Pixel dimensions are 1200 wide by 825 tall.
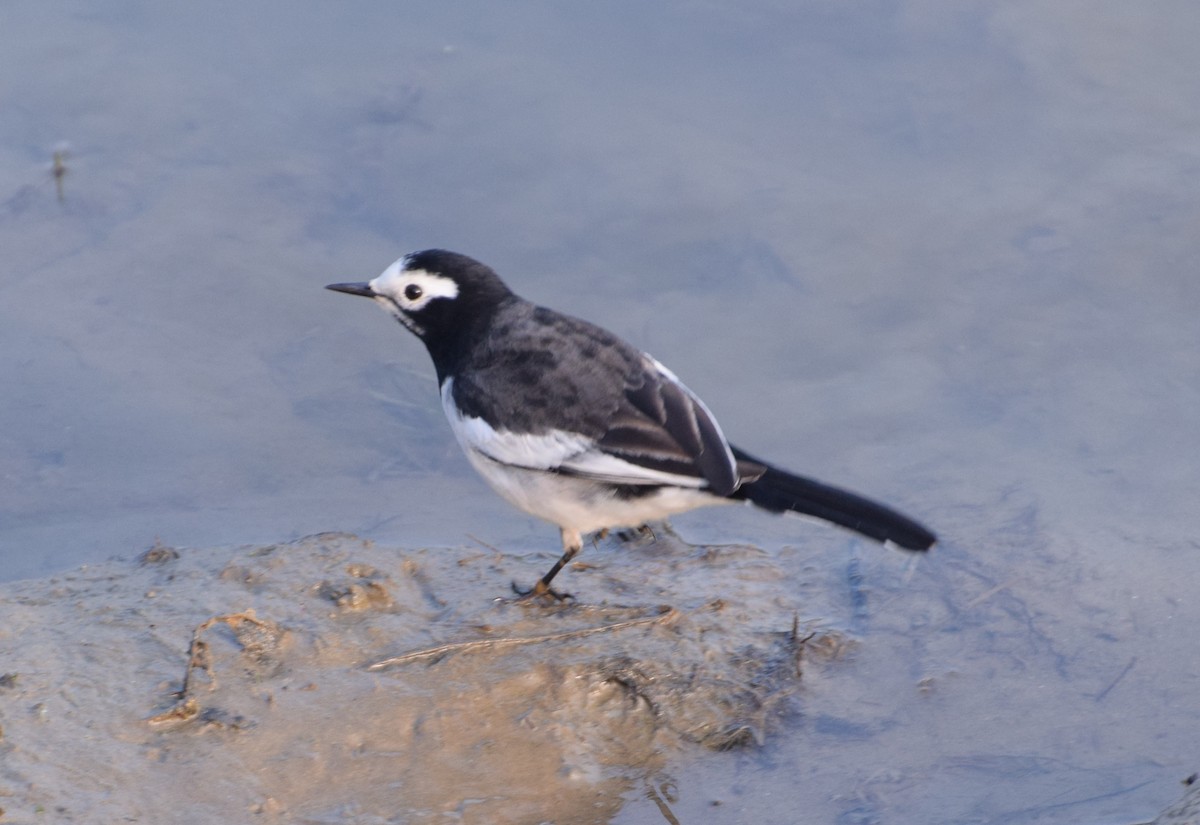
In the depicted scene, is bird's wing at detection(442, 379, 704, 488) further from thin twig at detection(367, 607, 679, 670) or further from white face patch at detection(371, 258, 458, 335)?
white face patch at detection(371, 258, 458, 335)

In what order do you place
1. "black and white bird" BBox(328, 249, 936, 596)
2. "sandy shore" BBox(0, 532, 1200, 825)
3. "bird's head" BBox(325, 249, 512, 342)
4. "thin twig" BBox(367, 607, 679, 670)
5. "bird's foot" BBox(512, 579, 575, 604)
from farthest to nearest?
"bird's head" BBox(325, 249, 512, 342), "bird's foot" BBox(512, 579, 575, 604), "black and white bird" BBox(328, 249, 936, 596), "thin twig" BBox(367, 607, 679, 670), "sandy shore" BBox(0, 532, 1200, 825)

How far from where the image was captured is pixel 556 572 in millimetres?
5781

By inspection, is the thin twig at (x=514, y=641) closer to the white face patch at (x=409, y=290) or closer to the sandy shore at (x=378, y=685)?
the sandy shore at (x=378, y=685)

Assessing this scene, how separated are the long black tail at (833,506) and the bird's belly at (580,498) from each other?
0.15 meters

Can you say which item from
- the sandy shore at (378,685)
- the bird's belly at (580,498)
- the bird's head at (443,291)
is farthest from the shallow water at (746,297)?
the bird's head at (443,291)

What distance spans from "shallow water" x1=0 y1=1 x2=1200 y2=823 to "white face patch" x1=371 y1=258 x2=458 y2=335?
95cm

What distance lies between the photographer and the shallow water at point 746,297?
211 inches

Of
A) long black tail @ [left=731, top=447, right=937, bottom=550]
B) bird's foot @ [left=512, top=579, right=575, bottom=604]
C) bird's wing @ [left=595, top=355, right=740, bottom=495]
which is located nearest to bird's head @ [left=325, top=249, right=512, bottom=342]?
bird's wing @ [left=595, top=355, right=740, bottom=495]

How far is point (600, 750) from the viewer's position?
4.78 meters

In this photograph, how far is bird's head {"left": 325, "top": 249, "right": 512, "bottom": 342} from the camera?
20.4 ft

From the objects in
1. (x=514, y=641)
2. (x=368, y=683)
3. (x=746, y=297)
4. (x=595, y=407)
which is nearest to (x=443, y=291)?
(x=595, y=407)

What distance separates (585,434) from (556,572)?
0.66m

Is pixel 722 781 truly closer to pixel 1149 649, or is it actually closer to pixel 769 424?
pixel 1149 649

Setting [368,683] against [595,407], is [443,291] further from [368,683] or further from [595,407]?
[368,683]
